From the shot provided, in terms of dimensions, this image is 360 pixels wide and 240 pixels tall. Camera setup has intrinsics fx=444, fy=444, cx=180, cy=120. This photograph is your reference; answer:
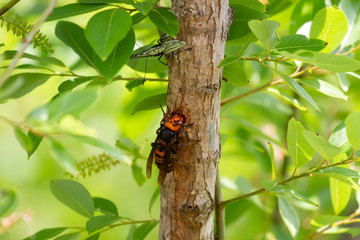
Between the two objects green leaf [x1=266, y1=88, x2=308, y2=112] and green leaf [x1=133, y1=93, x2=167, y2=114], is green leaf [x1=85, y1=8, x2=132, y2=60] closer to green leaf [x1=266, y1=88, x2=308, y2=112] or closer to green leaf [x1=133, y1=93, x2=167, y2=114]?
green leaf [x1=133, y1=93, x2=167, y2=114]

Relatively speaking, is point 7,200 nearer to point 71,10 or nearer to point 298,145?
point 71,10

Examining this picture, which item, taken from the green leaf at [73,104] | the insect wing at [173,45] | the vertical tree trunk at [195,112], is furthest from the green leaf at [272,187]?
the green leaf at [73,104]

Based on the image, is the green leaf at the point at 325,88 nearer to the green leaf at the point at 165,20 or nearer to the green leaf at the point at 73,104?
the green leaf at the point at 165,20

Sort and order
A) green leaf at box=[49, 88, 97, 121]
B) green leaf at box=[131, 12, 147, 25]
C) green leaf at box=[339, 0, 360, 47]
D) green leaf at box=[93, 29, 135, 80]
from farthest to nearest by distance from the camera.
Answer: green leaf at box=[339, 0, 360, 47] → green leaf at box=[131, 12, 147, 25] → green leaf at box=[93, 29, 135, 80] → green leaf at box=[49, 88, 97, 121]

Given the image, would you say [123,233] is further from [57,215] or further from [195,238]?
[195,238]

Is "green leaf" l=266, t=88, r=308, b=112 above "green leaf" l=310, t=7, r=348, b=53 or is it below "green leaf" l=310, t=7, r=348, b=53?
below

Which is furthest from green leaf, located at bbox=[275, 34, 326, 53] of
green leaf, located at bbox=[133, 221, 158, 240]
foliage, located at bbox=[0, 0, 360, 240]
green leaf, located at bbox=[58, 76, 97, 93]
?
green leaf, located at bbox=[133, 221, 158, 240]

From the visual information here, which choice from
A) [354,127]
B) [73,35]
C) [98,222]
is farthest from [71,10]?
[354,127]

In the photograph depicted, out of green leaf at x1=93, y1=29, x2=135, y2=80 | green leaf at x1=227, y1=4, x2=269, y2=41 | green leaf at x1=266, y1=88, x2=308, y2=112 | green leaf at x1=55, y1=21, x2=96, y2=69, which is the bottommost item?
green leaf at x1=93, y1=29, x2=135, y2=80
